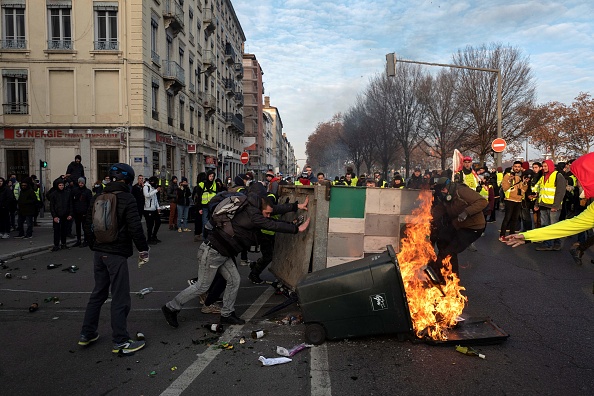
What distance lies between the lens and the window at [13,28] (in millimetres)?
23359

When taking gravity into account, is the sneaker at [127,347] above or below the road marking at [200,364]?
above

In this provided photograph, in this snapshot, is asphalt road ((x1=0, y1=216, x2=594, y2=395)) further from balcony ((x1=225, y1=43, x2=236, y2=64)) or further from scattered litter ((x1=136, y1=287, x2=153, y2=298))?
balcony ((x1=225, y1=43, x2=236, y2=64))

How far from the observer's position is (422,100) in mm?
34344

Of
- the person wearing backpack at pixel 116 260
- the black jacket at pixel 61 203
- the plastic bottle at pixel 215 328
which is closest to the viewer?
the person wearing backpack at pixel 116 260

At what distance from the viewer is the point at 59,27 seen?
922 inches

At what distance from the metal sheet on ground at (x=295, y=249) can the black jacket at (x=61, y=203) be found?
693 cm

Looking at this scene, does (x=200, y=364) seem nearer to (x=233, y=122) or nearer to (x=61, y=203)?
(x=61, y=203)

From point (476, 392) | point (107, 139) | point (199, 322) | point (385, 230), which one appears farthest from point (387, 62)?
point (107, 139)

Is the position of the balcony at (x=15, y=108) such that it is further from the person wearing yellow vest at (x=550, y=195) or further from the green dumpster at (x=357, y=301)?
the green dumpster at (x=357, y=301)

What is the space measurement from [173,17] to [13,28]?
874 centimetres

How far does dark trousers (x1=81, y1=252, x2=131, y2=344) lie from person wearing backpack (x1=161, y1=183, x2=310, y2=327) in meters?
0.66

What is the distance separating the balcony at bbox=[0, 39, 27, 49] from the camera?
23.3 m

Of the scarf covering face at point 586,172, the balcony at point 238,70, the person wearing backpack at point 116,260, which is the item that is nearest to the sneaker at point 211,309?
the person wearing backpack at point 116,260

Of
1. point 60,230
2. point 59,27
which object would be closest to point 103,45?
point 59,27
